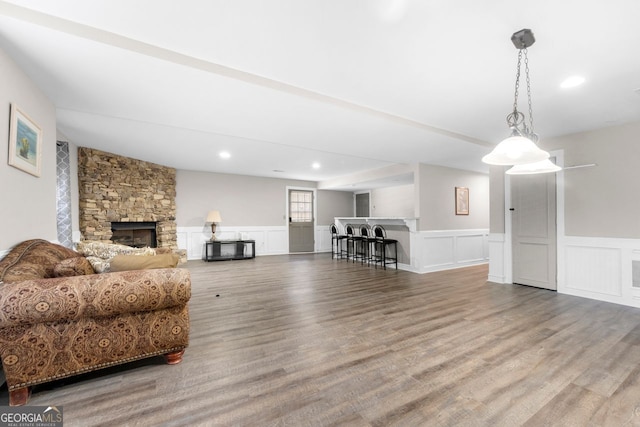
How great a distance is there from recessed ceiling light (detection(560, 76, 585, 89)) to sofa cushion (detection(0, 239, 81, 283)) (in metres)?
4.48

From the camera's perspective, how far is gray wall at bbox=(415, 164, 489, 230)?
5.76m

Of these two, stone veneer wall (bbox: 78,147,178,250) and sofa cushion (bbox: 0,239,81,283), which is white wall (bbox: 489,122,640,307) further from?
stone veneer wall (bbox: 78,147,178,250)

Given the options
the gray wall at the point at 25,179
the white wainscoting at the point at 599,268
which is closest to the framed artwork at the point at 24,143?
the gray wall at the point at 25,179

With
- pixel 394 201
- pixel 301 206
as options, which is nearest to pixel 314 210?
pixel 301 206

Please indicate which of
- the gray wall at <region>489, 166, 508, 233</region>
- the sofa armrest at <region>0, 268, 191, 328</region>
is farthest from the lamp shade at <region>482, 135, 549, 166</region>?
the gray wall at <region>489, 166, 508, 233</region>

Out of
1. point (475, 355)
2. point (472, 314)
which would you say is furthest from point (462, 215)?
point (475, 355)

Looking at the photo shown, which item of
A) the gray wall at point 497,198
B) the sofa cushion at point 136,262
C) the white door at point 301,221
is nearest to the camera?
the sofa cushion at point 136,262

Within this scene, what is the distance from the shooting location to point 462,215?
6453 mm

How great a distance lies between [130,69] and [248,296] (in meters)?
2.92

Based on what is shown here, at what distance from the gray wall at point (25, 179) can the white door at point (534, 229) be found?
6.08 metres

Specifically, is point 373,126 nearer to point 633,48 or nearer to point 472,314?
point 633,48

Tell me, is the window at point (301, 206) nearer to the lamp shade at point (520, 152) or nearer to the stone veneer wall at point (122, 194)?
the stone veneer wall at point (122, 194)

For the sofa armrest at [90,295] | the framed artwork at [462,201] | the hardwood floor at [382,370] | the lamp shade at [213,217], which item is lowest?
the hardwood floor at [382,370]

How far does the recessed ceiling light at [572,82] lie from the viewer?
242 cm
